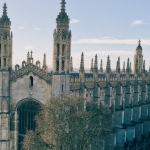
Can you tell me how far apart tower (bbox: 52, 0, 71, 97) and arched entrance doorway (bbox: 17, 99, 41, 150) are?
3837 millimetres

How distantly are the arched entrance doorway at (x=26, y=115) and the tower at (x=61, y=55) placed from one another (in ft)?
12.6

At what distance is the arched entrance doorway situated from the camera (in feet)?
120

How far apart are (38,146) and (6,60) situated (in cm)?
1373

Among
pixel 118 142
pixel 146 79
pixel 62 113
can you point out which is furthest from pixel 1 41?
pixel 146 79

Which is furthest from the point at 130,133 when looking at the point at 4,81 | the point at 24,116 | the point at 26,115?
the point at 4,81

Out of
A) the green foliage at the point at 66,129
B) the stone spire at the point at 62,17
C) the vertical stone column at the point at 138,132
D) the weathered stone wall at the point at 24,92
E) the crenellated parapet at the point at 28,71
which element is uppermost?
the stone spire at the point at 62,17

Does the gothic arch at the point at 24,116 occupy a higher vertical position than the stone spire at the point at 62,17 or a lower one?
lower

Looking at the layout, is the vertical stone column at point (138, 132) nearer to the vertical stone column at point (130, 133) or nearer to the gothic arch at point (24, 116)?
the vertical stone column at point (130, 133)

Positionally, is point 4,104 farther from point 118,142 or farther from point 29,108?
point 118,142

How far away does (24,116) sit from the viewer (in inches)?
1474

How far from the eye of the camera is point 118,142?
156 feet

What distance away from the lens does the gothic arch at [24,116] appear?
36.6 metres

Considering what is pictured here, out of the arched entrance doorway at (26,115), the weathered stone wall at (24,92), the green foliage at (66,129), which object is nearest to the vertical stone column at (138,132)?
the green foliage at (66,129)

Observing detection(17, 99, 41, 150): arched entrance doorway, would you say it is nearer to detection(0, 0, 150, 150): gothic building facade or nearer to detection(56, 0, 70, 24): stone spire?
detection(0, 0, 150, 150): gothic building facade
